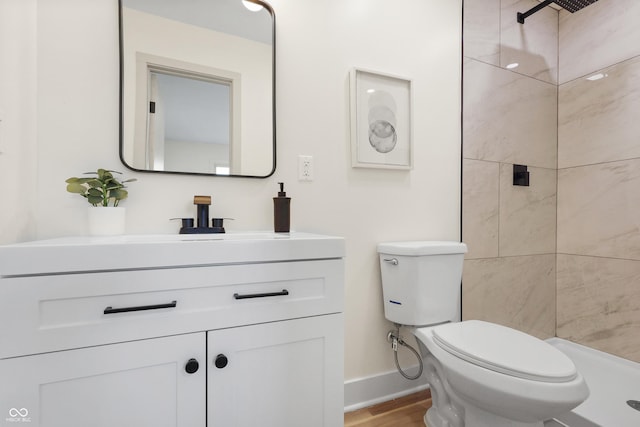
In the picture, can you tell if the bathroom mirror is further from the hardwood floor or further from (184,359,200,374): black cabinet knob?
the hardwood floor

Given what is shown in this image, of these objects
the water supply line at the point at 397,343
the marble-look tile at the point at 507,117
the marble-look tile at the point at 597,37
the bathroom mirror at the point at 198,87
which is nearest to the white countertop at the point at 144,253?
the bathroom mirror at the point at 198,87

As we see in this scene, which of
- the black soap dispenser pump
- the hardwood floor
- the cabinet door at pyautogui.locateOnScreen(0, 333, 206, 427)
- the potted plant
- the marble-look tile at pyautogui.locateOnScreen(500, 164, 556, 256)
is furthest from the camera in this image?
the marble-look tile at pyautogui.locateOnScreen(500, 164, 556, 256)

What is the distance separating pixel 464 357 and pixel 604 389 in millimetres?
1133

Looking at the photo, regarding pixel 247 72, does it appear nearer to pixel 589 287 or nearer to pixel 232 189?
pixel 232 189

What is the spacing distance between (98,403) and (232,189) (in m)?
0.78

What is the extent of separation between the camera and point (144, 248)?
0.73 metres

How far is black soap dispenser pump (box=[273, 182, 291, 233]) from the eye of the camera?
121cm

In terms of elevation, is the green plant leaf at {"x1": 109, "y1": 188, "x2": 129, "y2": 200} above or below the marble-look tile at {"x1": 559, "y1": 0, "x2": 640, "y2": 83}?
below

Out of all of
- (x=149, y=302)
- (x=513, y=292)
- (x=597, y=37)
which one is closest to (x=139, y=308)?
(x=149, y=302)

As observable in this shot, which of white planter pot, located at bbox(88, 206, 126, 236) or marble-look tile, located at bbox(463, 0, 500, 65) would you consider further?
marble-look tile, located at bbox(463, 0, 500, 65)

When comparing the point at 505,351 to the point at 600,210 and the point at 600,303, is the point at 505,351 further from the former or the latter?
the point at 600,210

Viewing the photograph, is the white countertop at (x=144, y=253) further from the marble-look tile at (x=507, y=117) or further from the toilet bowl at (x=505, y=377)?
the marble-look tile at (x=507, y=117)

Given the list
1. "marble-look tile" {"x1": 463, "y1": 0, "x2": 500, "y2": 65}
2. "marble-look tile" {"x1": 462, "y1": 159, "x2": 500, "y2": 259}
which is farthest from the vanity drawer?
"marble-look tile" {"x1": 463, "y1": 0, "x2": 500, "y2": 65}

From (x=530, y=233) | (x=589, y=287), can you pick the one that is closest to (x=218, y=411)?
(x=530, y=233)
